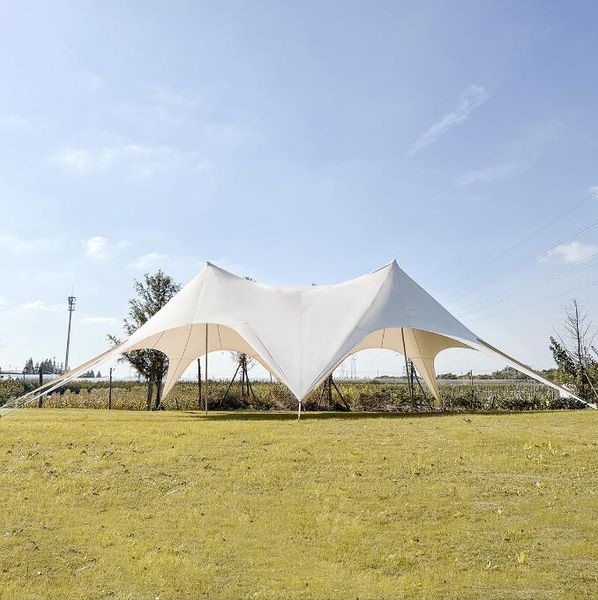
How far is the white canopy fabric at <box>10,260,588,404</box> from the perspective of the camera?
13.0 metres

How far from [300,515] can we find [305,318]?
831 centimetres

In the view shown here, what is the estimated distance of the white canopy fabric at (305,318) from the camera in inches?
514

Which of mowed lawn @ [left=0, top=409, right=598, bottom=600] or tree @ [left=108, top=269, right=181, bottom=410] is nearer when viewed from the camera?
mowed lawn @ [left=0, top=409, right=598, bottom=600]

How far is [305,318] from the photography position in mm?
14328

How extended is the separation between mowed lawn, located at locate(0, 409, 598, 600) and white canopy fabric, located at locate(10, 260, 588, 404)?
3.22 m

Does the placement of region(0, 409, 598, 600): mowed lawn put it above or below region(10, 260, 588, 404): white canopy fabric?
below

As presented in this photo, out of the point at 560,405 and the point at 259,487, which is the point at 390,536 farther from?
the point at 560,405

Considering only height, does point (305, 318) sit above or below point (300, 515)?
above

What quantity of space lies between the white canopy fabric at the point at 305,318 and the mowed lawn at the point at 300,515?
3.22m

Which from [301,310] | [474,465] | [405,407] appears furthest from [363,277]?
[474,465]

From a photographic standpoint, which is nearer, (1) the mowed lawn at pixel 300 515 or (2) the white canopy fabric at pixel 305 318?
(1) the mowed lawn at pixel 300 515

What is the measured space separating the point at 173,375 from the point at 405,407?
6.87m

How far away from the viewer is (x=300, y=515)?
6195 millimetres

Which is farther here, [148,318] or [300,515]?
[148,318]
